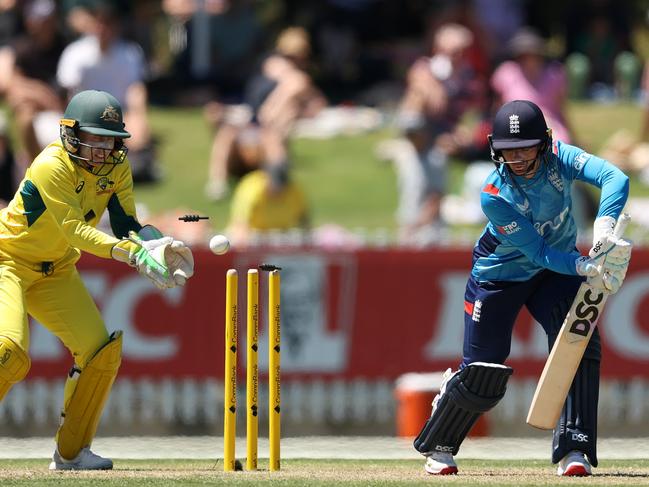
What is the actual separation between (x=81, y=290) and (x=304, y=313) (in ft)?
10.4

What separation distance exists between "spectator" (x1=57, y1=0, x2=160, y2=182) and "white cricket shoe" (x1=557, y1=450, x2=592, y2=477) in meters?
6.87

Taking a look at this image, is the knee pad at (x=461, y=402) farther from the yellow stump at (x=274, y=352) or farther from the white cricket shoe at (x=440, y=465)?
the yellow stump at (x=274, y=352)

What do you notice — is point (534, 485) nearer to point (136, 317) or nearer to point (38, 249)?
point (38, 249)

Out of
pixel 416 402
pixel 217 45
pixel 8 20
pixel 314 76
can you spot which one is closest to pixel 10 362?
pixel 416 402

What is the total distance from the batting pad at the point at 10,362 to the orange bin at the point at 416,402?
364 cm

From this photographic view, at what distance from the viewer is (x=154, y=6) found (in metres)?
17.2

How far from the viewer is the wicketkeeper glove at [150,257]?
26.0 feet

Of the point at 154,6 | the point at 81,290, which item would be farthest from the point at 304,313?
the point at 154,6

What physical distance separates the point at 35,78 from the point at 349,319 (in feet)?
14.1

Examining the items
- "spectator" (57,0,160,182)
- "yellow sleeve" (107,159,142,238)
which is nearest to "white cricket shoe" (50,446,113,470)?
"yellow sleeve" (107,159,142,238)

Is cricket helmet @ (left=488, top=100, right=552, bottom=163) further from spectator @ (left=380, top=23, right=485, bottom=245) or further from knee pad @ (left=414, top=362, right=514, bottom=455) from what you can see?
spectator @ (left=380, top=23, right=485, bottom=245)

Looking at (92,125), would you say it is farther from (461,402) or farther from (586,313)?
(586,313)

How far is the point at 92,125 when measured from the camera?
8266mm

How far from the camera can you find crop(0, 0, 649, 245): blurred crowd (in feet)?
44.3
